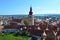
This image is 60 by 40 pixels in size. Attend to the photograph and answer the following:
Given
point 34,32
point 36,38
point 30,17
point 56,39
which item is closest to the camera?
point 56,39

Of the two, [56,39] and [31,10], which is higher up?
[31,10]

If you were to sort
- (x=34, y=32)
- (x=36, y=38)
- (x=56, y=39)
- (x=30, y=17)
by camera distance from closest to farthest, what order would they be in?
(x=56, y=39), (x=36, y=38), (x=34, y=32), (x=30, y=17)

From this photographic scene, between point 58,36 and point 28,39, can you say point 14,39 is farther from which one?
point 58,36

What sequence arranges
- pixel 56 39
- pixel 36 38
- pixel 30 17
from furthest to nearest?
pixel 30 17 < pixel 36 38 < pixel 56 39

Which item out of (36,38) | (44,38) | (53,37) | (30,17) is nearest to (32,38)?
(36,38)

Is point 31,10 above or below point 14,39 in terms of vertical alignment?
above

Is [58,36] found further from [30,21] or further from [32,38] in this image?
[30,21]

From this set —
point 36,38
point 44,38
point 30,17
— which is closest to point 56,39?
point 44,38

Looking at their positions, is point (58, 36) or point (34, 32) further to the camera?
point (34, 32)

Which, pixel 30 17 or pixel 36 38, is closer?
pixel 36 38
